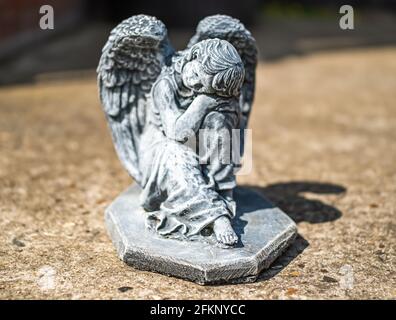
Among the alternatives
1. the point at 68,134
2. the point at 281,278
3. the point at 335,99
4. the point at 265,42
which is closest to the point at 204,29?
the point at 281,278

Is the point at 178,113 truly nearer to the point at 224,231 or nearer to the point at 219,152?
the point at 219,152

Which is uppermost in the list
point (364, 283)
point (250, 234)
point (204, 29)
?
point (204, 29)

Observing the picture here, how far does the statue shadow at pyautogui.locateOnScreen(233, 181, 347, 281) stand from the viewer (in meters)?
4.26

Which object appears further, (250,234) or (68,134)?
(68,134)

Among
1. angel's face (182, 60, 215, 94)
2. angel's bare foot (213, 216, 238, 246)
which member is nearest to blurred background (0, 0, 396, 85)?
angel's face (182, 60, 215, 94)

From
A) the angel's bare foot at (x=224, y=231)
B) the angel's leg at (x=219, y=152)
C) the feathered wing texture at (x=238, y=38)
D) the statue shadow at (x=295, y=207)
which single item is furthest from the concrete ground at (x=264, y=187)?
the feathered wing texture at (x=238, y=38)

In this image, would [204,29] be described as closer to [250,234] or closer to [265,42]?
[250,234]

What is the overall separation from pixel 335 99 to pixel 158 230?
565 cm

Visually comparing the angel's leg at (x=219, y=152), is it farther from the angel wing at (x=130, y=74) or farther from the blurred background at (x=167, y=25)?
the blurred background at (x=167, y=25)

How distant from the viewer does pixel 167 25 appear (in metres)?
13.7

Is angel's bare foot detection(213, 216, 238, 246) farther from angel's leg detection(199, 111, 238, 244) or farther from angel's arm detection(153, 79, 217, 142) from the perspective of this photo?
angel's arm detection(153, 79, 217, 142)

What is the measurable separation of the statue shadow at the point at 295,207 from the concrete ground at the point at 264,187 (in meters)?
0.01

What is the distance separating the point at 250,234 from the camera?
4156mm

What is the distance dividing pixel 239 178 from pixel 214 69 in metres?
2.37
